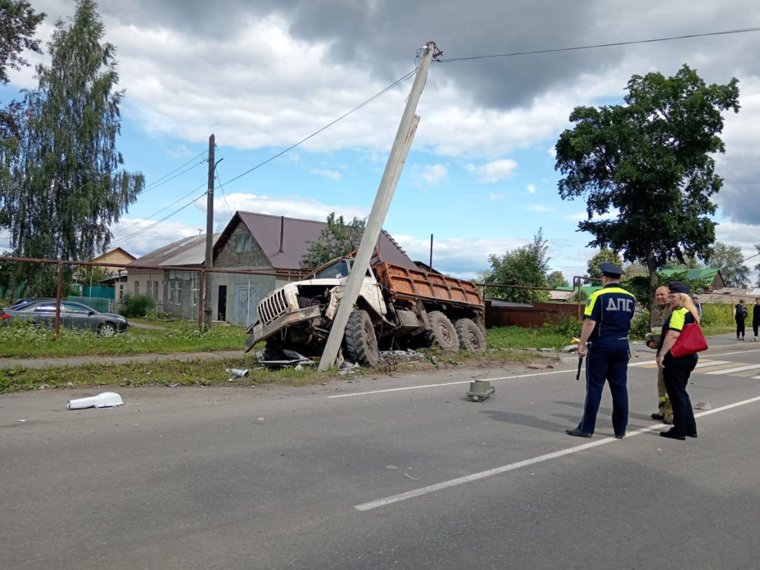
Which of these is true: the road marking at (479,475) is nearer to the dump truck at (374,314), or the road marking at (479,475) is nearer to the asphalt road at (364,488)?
the asphalt road at (364,488)

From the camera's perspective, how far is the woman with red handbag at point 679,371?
691cm

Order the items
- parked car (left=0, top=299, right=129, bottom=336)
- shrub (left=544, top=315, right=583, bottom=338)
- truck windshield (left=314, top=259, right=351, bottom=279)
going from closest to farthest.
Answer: truck windshield (left=314, top=259, right=351, bottom=279)
parked car (left=0, top=299, right=129, bottom=336)
shrub (left=544, top=315, right=583, bottom=338)

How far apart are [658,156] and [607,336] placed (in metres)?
20.2

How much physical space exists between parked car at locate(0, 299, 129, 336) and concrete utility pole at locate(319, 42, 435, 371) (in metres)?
8.30

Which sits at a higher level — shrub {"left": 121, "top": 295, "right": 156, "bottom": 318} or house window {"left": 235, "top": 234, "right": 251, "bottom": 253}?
house window {"left": 235, "top": 234, "right": 251, "bottom": 253}

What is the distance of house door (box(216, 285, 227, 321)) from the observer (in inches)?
1239

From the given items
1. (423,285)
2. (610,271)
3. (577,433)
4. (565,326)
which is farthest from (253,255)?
(610,271)

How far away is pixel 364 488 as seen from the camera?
4.98 metres

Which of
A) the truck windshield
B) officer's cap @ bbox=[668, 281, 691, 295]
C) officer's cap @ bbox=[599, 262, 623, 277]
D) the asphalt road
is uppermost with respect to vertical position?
the truck windshield

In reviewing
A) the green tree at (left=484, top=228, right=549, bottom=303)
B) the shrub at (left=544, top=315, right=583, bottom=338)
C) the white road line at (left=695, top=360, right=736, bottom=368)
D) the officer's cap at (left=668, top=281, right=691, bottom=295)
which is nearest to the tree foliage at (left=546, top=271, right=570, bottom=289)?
the green tree at (left=484, top=228, right=549, bottom=303)

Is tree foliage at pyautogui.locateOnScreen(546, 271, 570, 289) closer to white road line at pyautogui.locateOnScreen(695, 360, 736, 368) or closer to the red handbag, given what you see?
white road line at pyautogui.locateOnScreen(695, 360, 736, 368)

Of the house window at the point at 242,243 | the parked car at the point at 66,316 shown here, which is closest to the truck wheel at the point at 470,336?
the parked car at the point at 66,316

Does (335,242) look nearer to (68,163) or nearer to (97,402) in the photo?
(68,163)

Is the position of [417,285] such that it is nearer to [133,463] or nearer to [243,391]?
[243,391]
